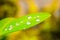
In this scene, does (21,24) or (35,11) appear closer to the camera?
(21,24)

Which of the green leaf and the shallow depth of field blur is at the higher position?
the shallow depth of field blur

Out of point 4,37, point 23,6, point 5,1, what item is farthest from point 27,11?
point 4,37

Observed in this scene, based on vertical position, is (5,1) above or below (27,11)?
above

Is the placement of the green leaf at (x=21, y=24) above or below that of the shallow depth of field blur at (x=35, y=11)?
below

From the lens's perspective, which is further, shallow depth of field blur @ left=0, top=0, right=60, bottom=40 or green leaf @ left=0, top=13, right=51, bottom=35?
shallow depth of field blur @ left=0, top=0, right=60, bottom=40

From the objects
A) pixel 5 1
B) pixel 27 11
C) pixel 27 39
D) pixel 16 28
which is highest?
pixel 5 1

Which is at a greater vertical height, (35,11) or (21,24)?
(35,11)

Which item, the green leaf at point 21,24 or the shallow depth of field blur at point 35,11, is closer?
the green leaf at point 21,24

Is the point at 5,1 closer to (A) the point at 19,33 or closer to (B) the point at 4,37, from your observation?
(A) the point at 19,33
